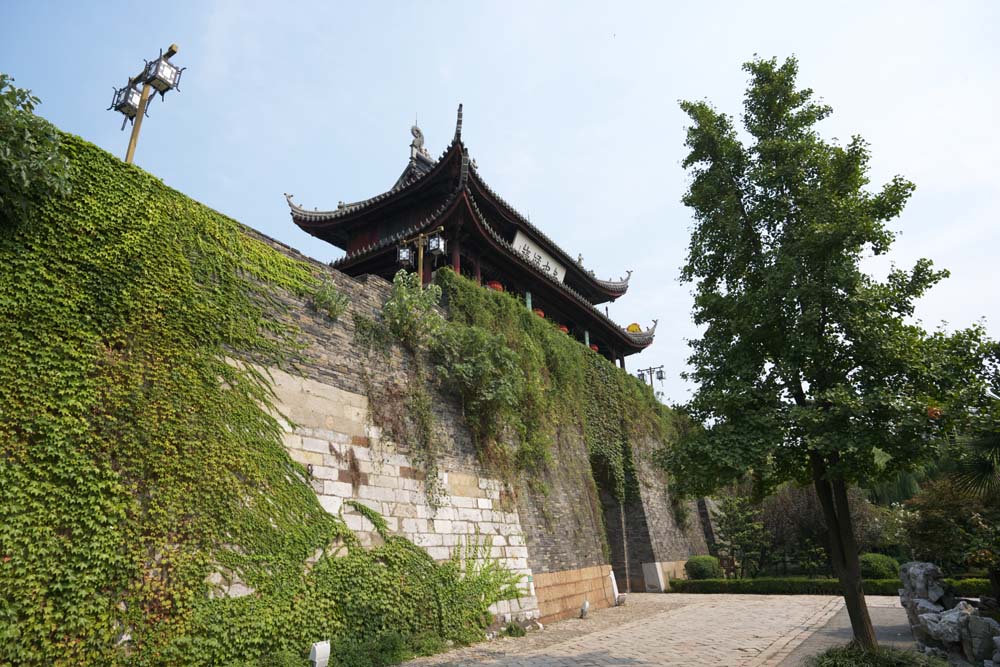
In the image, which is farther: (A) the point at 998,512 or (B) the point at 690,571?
(B) the point at 690,571

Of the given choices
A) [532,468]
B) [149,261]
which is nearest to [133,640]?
[149,261]

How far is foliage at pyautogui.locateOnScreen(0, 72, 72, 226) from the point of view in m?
5.35

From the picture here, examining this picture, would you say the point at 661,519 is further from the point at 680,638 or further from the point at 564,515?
the point at 680,638

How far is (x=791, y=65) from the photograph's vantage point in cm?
761

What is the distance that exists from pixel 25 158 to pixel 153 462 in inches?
125

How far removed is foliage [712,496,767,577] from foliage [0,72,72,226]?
19140 millimetres

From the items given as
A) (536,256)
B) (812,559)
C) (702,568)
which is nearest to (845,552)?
(702,568)

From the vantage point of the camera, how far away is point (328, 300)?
29.1 ft

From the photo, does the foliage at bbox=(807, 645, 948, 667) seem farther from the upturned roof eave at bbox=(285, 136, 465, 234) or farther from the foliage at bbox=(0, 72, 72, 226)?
the upturned roof eave at bbox=(285, 136, 465, 234)

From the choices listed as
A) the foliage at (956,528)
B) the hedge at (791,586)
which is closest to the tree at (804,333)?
the foliage at (956,528)

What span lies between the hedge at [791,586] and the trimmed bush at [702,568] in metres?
0.93

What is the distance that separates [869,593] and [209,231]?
17.2m

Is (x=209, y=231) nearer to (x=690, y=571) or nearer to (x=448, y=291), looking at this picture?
(x=448, y=291)

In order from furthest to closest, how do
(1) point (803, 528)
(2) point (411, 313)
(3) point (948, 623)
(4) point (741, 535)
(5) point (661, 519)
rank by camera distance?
(1) point (803, 528), (4) point (741, 535), (5) point (661, 519), (2) point (411, 313), (3) point (948, 623)
